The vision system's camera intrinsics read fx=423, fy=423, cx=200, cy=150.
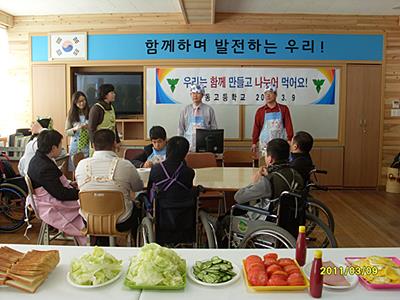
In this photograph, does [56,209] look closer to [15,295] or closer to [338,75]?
[15,295]

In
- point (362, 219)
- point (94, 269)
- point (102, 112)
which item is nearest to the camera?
point (94, 269)

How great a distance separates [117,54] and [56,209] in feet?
12.4

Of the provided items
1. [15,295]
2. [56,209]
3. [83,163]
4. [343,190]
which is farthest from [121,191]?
[343,190]

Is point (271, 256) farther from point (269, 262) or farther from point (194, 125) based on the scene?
point (194, 125)

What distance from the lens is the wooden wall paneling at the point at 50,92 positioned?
21.2 feet

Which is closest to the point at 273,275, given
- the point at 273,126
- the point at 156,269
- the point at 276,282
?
the point at 276,282

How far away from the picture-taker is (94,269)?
151cm

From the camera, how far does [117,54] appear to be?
6363 mm

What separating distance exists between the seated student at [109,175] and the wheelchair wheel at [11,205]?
5.90 ft

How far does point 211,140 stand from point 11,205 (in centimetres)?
221

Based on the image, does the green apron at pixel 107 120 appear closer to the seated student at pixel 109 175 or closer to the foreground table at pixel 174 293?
the seated student at pixel 109 175

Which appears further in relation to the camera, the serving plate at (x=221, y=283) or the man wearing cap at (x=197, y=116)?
the man wearing cap at (x=197, y=116)

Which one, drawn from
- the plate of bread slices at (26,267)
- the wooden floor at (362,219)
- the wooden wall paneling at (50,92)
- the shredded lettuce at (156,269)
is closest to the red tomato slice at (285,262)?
the shredded lettuce at (156,269)

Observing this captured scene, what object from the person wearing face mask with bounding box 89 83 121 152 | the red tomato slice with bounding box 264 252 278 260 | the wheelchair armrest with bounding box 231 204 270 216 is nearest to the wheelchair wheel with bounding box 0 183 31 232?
the person wearing face mask with bounding box 89 83 121 152
